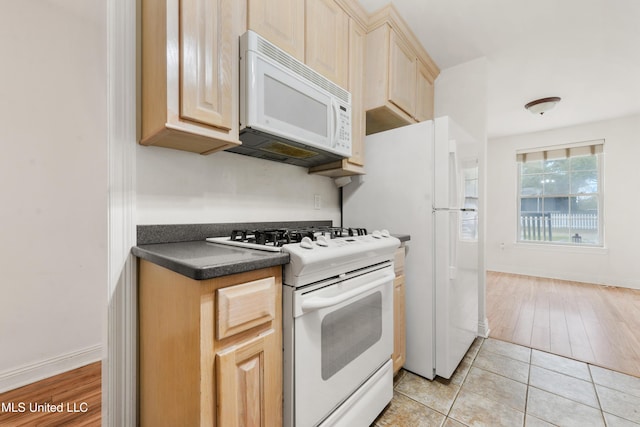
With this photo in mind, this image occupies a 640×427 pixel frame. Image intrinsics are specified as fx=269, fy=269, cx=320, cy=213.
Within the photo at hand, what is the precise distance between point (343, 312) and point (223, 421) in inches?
22.0

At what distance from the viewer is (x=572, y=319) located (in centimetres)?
280

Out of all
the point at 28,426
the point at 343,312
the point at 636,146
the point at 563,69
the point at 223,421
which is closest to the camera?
the point at 223,421

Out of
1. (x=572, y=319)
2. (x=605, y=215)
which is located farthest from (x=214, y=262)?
(x=605, y=215)

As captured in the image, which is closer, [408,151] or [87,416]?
[87,416]

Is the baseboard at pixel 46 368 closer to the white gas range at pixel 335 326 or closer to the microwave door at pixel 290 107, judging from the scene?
the white gas range at pixel 335 326

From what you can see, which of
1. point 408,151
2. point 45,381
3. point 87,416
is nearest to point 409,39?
point 408,151

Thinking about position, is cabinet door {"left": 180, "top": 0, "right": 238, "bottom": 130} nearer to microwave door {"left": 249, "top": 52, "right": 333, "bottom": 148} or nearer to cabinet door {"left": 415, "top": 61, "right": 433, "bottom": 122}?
microwave door {"left": 249, "top": 52, "right": 333, "bottom": 148}

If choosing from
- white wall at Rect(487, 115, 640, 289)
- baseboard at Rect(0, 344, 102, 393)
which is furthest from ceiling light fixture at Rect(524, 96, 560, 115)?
baseboard at Rect(0, 344, 102, 393)

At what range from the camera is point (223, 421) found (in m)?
0.76

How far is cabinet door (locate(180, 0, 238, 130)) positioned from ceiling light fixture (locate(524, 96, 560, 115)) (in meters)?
3.88

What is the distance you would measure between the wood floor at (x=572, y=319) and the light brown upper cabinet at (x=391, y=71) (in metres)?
2.15

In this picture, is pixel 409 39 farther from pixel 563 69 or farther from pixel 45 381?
A: pixel 45 381

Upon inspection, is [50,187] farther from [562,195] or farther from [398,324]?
[562,195]

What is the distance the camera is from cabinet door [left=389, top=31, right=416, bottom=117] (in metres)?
1.95
